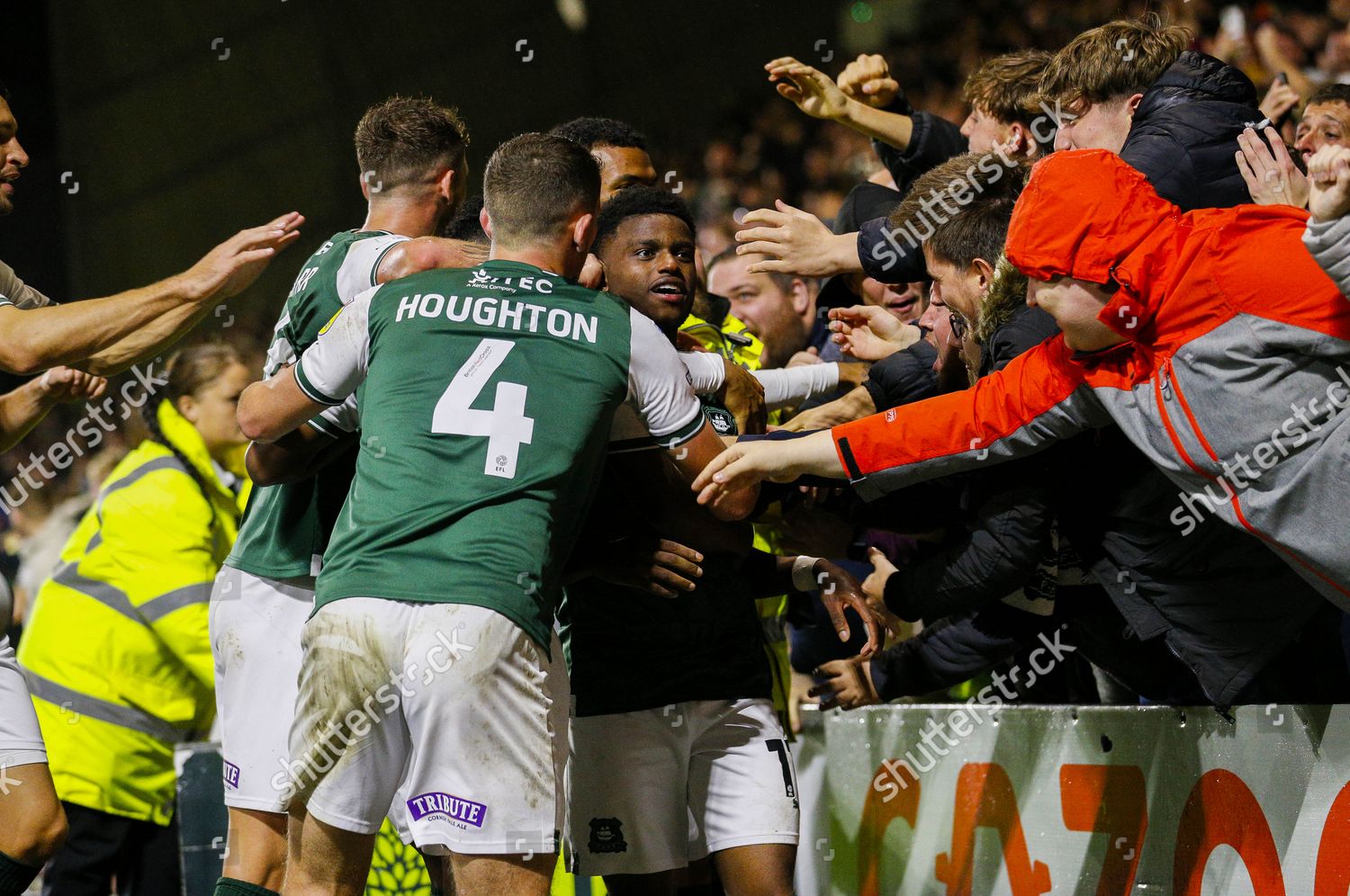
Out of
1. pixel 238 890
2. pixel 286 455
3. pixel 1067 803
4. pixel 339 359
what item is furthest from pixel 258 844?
pixel 1067 803

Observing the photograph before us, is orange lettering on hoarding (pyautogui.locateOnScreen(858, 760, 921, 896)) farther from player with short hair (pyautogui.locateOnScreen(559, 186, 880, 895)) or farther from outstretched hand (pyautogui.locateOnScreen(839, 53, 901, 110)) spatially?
outstretched hand (pyautogui.locateOnScreen(839, 53, 901, 110))

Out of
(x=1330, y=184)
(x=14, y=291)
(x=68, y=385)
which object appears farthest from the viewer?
(x=14, y=291)

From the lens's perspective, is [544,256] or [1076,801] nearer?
[544,256]

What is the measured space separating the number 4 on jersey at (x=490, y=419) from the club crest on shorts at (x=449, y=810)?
26.0 inches

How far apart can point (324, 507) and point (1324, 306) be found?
100.0 inches

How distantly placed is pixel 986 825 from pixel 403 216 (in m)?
2.47

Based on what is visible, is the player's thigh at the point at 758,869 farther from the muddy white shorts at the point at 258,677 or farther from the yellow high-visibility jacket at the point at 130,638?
the yellow high-visibility jacket at the point at 130,638

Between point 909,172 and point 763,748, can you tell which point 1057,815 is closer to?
point 763,748

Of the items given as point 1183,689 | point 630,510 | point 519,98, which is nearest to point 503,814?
point 630,510

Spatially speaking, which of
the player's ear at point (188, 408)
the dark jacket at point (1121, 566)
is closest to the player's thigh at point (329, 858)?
the dark jacket at point (1121, 566)

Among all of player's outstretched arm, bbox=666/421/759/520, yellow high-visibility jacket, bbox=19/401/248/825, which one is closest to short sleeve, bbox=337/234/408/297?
player's outstretched arm, bbox=666/421/759/520

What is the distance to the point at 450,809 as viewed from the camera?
2.68 meters

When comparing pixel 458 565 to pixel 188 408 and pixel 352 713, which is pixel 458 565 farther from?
pixel 188 408

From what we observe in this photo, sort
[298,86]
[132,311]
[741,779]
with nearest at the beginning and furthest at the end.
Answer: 1. [741,779]
2. [132,311]
3. [298,86]
